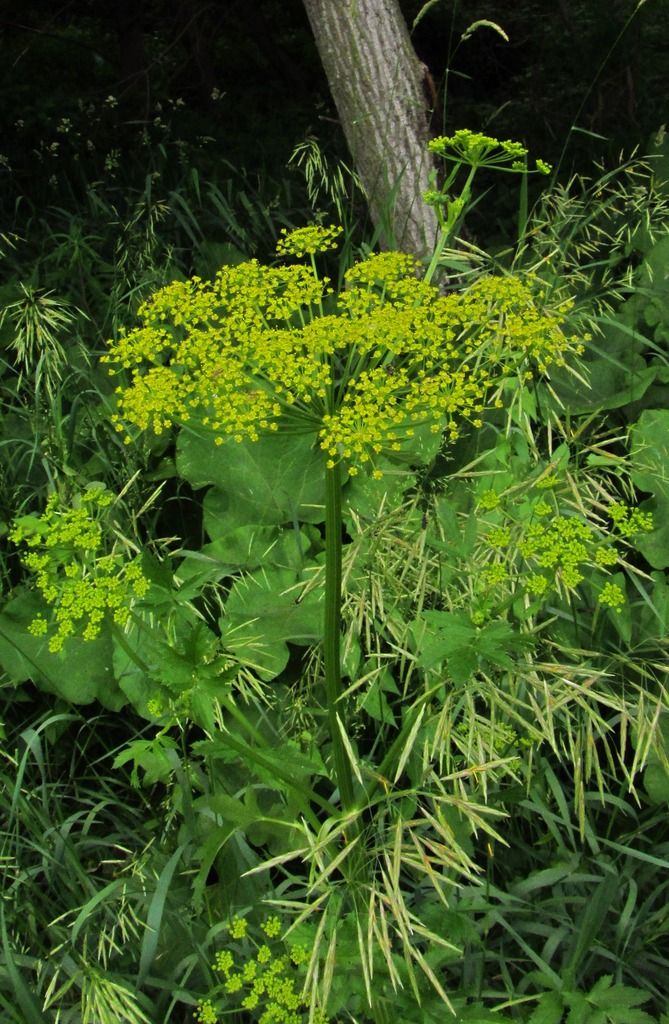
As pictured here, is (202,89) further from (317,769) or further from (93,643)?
(317,769)

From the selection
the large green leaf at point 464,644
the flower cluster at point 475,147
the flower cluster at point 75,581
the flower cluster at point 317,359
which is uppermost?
the flower cluster at point 475,147

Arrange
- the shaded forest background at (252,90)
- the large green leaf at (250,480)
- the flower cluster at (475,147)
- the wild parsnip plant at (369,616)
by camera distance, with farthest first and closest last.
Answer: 1. the shaded forest background at (252,90)
2. the large green leaf at (250,480)
3. the flower cluster at (475,147)
4. the wild parsnip plant at (369,616)

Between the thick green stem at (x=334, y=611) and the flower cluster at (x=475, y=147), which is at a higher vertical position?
the flower cluster at (x=475, y=147)

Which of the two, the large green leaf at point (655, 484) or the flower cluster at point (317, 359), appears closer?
the flower cluster at point (317, 359)

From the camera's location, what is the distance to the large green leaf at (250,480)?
2.84 meters

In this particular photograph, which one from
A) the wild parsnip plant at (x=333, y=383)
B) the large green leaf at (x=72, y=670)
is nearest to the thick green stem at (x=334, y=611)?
the wild parsnip plant at (x=333, y=383)

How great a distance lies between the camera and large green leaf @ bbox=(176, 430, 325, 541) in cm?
284

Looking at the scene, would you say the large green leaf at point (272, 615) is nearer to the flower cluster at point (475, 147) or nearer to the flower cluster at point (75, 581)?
the flower cluster at point (75, 581)

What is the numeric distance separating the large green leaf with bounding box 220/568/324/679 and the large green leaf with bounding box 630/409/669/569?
33.2 inches

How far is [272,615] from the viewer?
2.58 m

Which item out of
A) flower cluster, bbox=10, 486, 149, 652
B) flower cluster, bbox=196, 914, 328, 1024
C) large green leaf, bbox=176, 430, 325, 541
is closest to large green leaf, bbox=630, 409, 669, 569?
large green leaf, bbox=176, 430, 325, 541

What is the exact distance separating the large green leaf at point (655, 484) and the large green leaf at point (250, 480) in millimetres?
833

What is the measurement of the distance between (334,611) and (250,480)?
50.8 inches

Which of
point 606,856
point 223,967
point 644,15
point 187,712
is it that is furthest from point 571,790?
point 644,15
